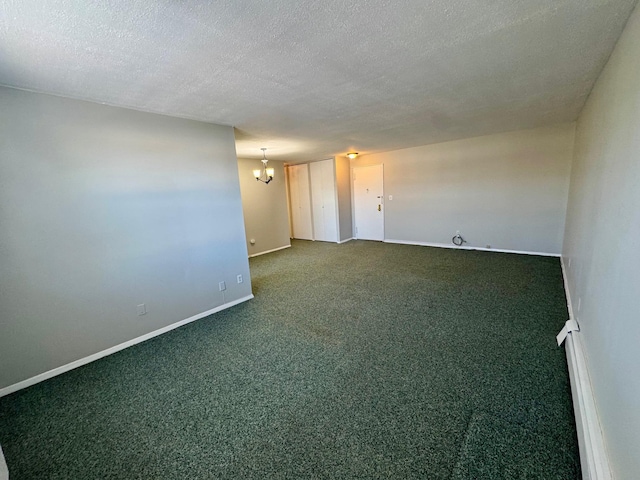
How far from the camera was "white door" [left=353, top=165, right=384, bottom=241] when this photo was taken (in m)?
6.56

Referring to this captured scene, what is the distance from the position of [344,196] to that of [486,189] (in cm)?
314

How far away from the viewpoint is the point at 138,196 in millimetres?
2641

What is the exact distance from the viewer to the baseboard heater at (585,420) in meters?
1.15

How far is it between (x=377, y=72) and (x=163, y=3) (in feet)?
4.56

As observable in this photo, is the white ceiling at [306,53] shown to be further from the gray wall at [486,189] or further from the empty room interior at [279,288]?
the gray wall at [486,189]

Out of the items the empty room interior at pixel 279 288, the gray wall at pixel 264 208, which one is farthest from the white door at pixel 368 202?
the empty room interior at pixel 279 288

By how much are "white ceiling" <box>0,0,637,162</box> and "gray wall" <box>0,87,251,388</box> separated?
11.7 inches

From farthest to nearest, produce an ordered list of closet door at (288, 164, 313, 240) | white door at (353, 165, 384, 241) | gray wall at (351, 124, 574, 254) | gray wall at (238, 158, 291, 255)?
closet door at (288, 164, 313, 240), white door at (353, 165, 384, 241), gray wall at (238, 158, 291, 255), gray wall at (351, 124, 574, 254)

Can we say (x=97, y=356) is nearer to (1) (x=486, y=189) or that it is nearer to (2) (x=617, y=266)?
(2) (x=617, y=266)

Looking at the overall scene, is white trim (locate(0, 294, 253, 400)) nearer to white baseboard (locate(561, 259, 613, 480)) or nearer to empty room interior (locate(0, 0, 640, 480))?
empty room interior (locate(0, 0, 640, 480))

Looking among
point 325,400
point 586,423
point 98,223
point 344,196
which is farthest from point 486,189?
point 98,223

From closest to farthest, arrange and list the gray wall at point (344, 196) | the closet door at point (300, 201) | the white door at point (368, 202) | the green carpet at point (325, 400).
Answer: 1. the green carpet at point (325, 400)
2. the white door at point (368, 202)
3. the gray wall at point (344, 196)
4. the closet door at point (300, 201)

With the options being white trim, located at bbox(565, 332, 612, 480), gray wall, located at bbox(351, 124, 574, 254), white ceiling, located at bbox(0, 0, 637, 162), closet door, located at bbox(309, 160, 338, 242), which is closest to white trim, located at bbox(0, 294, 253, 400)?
white ceiling, located at bbox(0, 0, 637, 162)

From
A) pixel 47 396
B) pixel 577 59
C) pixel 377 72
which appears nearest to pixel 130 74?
pixel 377 72
